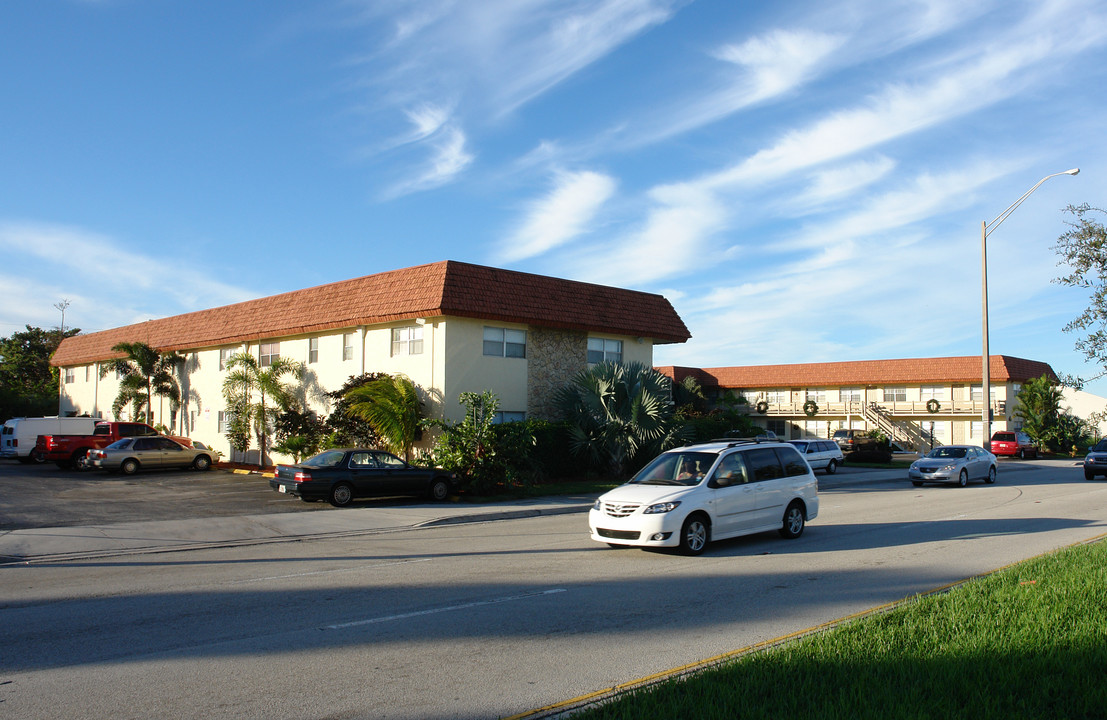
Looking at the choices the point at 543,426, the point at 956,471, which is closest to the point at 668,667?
the point at 543,426

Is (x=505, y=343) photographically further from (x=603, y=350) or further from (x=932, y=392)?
(x=932, y=392)

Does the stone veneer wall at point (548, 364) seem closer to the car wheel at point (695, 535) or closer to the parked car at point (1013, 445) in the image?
the car wheel at point (695, 535)

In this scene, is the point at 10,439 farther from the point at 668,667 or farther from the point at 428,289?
the point at 668,667

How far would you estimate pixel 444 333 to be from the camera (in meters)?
24.4

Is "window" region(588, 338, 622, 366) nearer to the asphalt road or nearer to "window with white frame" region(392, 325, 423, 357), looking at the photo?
"window with white frame" region(392, 325, 423, 357)

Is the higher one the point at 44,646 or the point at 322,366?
the point at 322,366

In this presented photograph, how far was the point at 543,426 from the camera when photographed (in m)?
24.7

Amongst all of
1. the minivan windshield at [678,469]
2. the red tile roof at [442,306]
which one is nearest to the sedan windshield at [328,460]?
the red tile roof at [442,306]

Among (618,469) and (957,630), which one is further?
(618,469)

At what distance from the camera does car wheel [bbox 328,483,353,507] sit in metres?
19.0

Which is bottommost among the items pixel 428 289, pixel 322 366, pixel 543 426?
pixel 543 426

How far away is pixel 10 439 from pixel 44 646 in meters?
32.7

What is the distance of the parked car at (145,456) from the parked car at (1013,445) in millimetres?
45101

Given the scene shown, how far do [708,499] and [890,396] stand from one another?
176 ft
